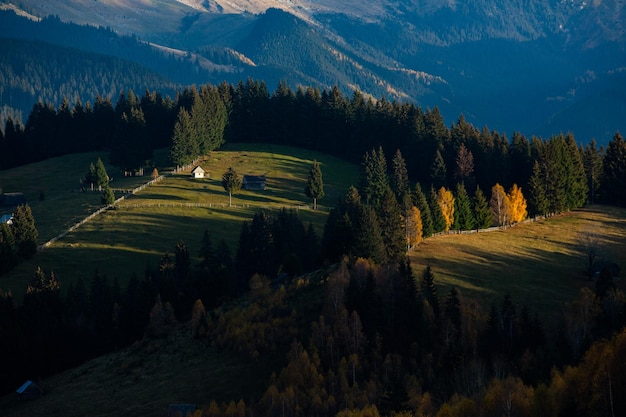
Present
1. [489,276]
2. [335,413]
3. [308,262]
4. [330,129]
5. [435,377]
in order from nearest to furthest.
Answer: [335,413] < [435,377] < [489,276] < [308,262] < [330,129]

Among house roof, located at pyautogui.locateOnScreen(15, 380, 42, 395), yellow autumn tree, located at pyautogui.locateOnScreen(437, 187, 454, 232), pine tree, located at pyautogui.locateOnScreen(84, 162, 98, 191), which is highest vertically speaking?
pine tree, located at pyautogui.locateOnScreen(84, 162, 98, 191)

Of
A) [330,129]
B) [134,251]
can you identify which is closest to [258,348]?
[134,251]

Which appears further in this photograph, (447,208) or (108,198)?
(108,198)

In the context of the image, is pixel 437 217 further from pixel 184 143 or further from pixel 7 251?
pixel 184 143

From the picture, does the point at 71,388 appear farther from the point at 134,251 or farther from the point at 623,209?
the point at 623,209

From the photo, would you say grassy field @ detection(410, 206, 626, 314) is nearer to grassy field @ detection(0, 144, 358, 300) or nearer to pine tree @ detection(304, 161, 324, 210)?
grassy field @ detection(0, 144, 358, 300)

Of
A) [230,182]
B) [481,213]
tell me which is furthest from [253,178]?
[481,213]

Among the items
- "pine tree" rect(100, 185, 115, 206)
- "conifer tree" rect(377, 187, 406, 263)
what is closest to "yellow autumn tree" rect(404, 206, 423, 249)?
"conifer tree" rect(377, 187, 406, 263)
